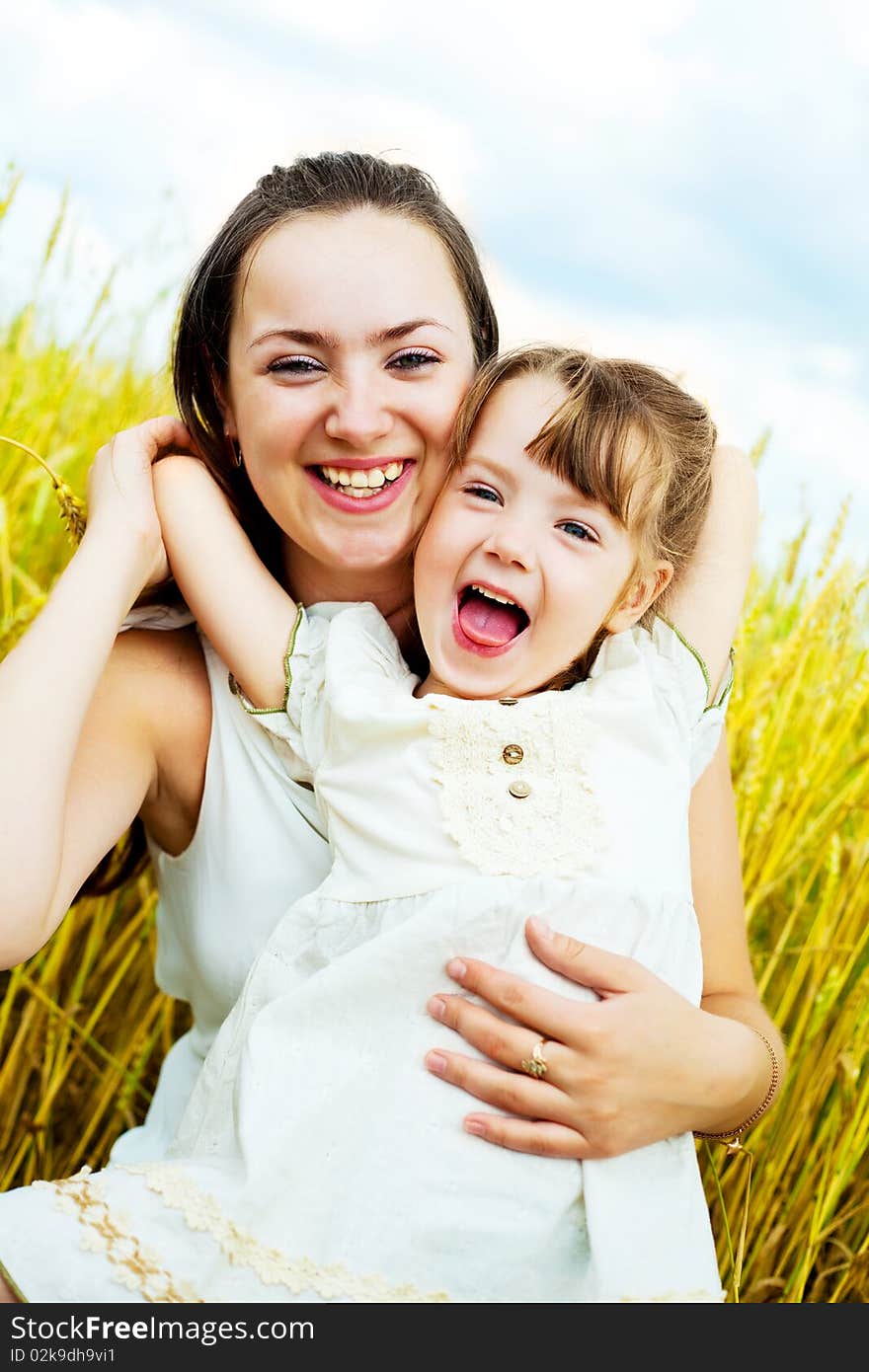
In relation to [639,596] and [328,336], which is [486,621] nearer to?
[639,596]

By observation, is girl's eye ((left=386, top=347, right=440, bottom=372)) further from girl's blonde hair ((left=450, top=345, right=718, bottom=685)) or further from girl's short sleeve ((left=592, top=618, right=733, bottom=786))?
girl's short sleeve ((left=592, top=618, right=733, bottom=786))

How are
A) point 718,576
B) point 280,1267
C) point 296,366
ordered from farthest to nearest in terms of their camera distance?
point 718,576 → point 296,366 → point 280,1267

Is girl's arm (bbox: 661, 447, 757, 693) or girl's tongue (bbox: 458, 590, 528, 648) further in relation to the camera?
girl's arm (bbox: 661, 447, 757, 693)

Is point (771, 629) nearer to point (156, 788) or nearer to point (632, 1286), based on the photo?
point (156, 788)

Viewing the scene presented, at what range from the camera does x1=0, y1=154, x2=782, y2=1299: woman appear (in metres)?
1.43

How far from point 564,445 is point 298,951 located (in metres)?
0.73

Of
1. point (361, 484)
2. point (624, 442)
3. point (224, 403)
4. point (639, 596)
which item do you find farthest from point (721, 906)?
point (224, 403)

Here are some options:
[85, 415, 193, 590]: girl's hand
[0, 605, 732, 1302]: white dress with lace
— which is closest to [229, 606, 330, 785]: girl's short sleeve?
[0, 605, 732, 1302]: white dress with lace

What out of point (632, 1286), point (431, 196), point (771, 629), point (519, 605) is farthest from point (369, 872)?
point (771, 629)

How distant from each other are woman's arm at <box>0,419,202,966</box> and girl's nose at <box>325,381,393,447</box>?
0.28 m

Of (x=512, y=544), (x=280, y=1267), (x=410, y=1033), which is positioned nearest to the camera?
(x=280, y=1267)

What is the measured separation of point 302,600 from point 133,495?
33 cm

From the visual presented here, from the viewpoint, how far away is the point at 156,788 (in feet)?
5.96

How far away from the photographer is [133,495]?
170cm
